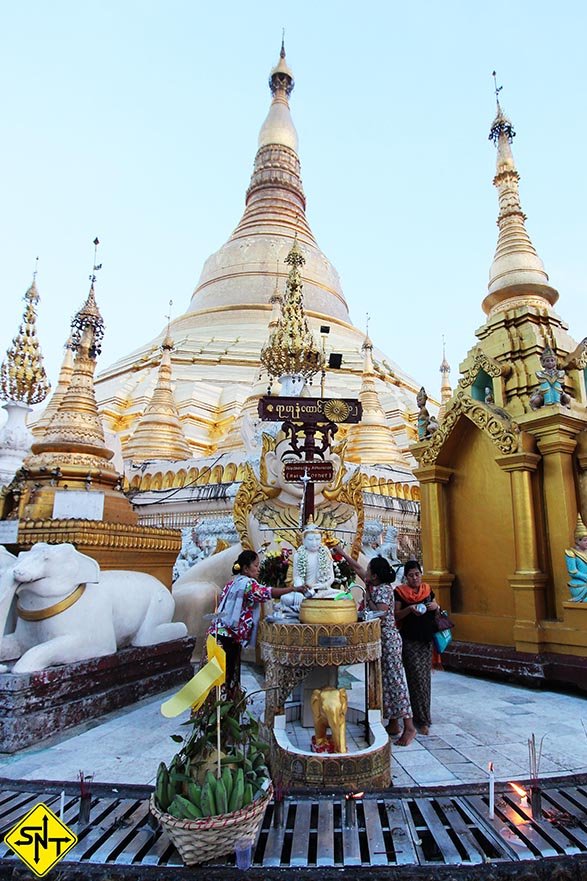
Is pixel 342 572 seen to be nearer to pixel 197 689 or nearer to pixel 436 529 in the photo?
pixel 436 529

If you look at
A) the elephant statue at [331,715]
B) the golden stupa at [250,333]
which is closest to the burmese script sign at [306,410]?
the elephant statue at [331,715]

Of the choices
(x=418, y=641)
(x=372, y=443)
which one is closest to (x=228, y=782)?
(x=418, y=641)

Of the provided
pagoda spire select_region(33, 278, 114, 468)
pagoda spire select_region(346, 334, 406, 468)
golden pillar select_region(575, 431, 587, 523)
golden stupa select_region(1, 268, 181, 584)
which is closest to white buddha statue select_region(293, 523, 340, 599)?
golden stupa select_region(1, 268, 181, 584)

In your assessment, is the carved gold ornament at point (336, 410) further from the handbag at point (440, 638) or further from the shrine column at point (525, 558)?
the handbag at point (440, 638)

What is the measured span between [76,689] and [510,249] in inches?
279

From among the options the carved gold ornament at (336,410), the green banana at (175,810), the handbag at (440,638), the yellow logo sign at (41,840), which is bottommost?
the yellow logo sign at (41,840)

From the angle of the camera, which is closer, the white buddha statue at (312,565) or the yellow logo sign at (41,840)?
the yellow logo sign at (41,840)

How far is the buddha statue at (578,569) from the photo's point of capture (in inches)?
185

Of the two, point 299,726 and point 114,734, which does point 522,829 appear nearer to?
point 299,726

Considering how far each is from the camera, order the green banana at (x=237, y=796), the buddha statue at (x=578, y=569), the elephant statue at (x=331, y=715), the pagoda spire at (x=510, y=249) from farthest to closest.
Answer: the pagoda spire at (x=510, y=249) → the buddha statue at (x=578, y=569) → the elephant statue at (x=331, y=715) → the green banana at (x=237, y=796)

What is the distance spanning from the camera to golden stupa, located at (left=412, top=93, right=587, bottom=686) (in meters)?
5.02

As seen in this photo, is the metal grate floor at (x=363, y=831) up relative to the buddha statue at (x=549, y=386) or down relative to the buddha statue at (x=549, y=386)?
down

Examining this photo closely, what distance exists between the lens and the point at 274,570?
4395 millimetres

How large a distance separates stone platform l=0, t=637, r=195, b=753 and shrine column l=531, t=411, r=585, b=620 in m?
3.61
